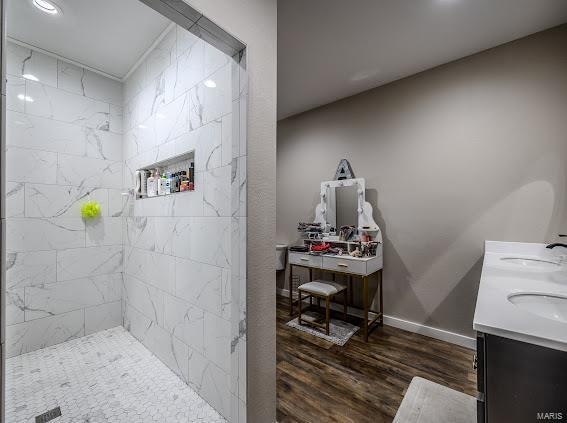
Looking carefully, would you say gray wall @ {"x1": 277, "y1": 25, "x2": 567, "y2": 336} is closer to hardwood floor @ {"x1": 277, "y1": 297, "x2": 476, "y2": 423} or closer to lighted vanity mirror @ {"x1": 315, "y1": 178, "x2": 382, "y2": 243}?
lighted vanity mirror @ {"x1": 315, "y1": 178, "x2": 382, "y2": 243}

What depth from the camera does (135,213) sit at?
2.55m

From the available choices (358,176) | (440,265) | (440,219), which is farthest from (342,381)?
(358,176)

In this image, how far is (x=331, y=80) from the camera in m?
2.74

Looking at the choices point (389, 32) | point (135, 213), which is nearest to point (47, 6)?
point (135, 213)

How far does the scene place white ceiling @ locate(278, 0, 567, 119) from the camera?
1.76m

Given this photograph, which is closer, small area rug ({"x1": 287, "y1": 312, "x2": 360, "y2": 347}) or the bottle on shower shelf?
the bottle on shower shelf

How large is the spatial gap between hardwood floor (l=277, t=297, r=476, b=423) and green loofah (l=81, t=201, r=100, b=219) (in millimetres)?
2256

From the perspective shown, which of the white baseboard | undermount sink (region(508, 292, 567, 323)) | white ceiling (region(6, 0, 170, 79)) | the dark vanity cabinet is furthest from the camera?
the white baseboard

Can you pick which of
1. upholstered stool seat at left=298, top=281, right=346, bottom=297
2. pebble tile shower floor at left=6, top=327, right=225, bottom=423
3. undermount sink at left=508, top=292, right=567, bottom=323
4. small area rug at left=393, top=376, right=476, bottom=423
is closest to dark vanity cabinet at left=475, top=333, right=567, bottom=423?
undermount sink at left=508, top=292, right=567, bottom=323

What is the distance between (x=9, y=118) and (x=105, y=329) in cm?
215

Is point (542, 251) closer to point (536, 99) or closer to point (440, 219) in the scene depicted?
point (440, 219)

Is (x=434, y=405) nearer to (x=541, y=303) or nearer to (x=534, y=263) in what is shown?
(x=541, y=303)

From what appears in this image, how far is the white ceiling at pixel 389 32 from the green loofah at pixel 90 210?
2338mm

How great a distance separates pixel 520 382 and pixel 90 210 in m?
3.24
